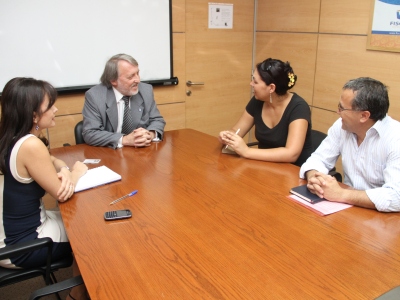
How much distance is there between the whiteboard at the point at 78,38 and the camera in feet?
10.0

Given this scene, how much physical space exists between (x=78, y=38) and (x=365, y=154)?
265cm

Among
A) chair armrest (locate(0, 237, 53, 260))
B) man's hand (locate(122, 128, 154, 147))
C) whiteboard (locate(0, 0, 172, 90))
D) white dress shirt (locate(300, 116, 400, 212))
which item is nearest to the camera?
chair armrest (locate(0, 237, 53, 260))

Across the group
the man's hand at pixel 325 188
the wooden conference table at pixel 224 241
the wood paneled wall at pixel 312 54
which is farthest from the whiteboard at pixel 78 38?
the man's hand at pixel 325 188

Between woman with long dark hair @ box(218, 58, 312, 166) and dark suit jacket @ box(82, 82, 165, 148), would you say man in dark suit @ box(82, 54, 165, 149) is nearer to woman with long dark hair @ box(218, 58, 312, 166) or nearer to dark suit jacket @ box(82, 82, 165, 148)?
dark suit jacket @ box(82, 82, 165, 148)

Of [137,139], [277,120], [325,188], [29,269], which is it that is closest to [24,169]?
[29,269]

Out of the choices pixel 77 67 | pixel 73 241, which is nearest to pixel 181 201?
pixel 73 241

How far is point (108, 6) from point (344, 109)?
2.50 meters

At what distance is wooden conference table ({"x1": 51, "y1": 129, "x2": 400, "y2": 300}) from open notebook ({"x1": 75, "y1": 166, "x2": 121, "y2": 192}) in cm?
4

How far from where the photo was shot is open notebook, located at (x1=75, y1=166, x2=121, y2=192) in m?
1.91

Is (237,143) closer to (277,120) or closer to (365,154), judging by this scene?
(277,120)

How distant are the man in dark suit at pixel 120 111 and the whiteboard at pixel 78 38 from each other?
759mm

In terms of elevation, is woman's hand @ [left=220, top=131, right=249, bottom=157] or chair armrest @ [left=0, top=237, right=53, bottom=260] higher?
woman's hand @ [left=220, top=131, right=249, bottom=157]

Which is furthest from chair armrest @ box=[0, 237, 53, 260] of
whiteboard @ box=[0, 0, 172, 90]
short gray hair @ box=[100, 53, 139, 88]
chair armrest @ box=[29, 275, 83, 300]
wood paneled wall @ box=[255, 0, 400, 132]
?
wood paneled wall @ box=[255, 0, 400, 132]

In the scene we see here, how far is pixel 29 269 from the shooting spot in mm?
1729
